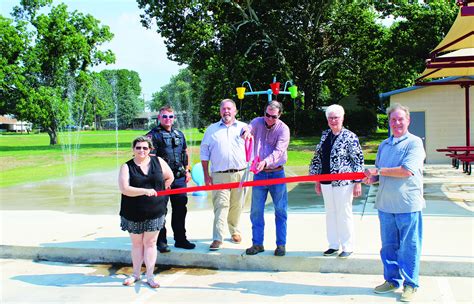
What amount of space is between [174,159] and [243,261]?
1513 millimetres

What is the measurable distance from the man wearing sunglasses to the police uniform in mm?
901

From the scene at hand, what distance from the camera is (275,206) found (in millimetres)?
6023

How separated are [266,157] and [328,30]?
36643mm

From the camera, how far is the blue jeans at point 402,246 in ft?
15.6

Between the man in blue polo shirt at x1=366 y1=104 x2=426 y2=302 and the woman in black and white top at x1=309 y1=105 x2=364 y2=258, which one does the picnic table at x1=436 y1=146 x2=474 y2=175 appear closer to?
the woman in black and white top at x1=309 y1=105 x2=364 y2=258

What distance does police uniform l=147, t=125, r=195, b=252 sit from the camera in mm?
6281

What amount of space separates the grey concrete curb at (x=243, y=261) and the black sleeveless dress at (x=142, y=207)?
1.05m

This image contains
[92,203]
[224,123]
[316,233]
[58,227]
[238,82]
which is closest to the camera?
[224,123]

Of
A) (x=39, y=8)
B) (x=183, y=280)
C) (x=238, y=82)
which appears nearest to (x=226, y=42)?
(x=238, y=82)

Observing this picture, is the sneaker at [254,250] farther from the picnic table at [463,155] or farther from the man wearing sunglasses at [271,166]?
the picnic table at [463,155]

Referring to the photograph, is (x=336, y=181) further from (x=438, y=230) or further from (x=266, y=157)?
(x=438, y=230)

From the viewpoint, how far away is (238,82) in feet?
119

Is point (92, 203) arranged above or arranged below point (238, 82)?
below

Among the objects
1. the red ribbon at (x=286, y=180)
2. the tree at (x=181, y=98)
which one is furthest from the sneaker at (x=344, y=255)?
the tree at (x=181, y=98)
